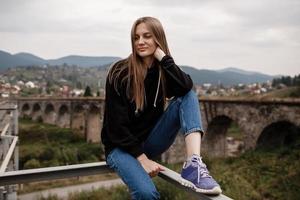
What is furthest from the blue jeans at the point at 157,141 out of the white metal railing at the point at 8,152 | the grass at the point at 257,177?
the grass at the point at 257,177

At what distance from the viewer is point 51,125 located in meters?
42.4

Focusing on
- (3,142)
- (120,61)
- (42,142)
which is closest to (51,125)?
(42,142)

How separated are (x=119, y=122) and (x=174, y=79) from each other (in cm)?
42

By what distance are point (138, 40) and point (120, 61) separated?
19cm

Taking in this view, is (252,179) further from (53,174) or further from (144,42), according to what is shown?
(53,174)

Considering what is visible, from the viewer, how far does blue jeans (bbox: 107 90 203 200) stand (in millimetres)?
2092

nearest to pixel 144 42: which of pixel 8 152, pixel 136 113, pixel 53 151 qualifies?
pixel 136 113

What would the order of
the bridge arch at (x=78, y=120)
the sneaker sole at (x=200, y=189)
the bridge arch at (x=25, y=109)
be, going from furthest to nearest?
the bridge arch at (x=25, y=109)
the bridge arch at (x=78, y=120)
the sneaker sole at (x=200, y=189)

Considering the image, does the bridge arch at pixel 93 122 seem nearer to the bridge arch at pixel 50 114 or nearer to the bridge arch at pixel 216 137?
the bridge arch at pixel 50 114

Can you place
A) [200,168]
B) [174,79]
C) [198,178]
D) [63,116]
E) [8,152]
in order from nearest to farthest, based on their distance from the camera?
[198,178], [200,168], [174,79], [8,152], [63,116]

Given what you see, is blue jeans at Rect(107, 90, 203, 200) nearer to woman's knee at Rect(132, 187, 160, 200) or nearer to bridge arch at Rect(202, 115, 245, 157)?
woman's knee at Rect(132, 187, 160, 200)

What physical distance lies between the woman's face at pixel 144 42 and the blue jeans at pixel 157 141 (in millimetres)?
377

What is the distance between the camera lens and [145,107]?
242cm

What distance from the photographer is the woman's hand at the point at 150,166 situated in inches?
82.4
